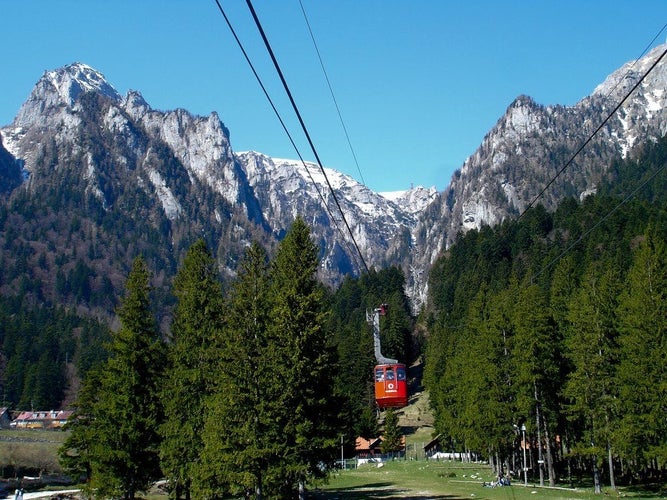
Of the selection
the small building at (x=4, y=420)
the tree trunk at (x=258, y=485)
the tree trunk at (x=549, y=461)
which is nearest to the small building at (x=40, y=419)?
the small building at (x=4, y=420)

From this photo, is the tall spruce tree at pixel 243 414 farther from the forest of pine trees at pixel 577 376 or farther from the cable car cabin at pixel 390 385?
the forest of pine trees at pixel 577 376

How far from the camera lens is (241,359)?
2520 centimetres

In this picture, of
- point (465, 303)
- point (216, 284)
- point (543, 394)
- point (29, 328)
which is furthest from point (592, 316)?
point (29, 328)

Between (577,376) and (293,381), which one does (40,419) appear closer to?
(577,376)

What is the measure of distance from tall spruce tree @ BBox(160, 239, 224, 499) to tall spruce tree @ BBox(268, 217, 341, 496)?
2768 millimetres

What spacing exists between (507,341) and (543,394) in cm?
456

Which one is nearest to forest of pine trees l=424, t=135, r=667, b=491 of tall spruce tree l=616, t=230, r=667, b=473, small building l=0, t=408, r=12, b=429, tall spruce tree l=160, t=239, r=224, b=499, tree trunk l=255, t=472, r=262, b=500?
tall spruce tree l=616, t=230, r=667, b=473

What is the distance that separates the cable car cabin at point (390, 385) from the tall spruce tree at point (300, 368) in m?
8.36

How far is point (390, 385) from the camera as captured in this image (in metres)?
36.0

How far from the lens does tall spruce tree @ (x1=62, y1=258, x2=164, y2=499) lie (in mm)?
28469

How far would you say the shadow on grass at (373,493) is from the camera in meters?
31.9

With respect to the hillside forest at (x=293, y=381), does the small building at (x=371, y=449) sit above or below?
below

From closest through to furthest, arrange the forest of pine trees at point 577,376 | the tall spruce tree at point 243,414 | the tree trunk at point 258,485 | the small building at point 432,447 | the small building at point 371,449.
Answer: the tall spruce tree at point 243,414, the tree trunk at point 258,485, the forest of pine trees at point 577,376, the small building at point 432,447, the small building at point 371,449

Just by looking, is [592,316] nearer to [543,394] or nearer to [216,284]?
[543,394]
